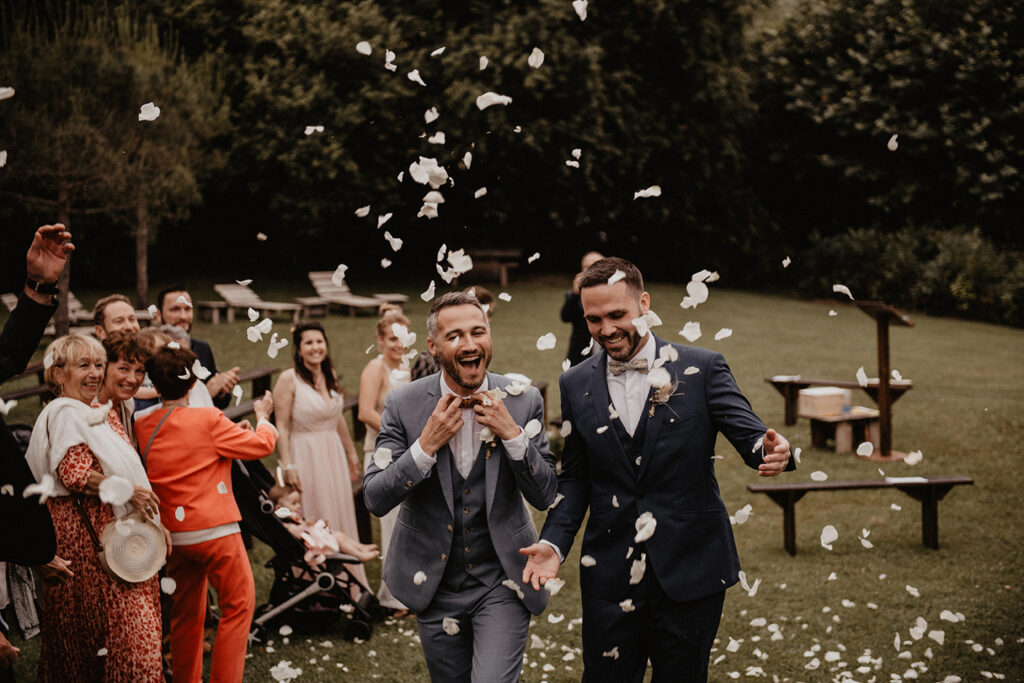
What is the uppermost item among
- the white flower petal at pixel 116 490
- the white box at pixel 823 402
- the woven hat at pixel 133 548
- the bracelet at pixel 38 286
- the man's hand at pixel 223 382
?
the bracelet at pixel 38 286

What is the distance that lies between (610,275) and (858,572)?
4.71m

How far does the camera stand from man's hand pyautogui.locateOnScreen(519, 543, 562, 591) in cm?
348

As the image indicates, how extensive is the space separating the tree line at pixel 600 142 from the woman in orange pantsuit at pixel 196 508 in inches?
582

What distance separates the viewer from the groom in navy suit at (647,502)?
3.54 meters

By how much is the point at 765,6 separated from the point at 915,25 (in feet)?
15.6

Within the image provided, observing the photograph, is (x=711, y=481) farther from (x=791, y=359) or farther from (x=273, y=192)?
(x=273, y=192)

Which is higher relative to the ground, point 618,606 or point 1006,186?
point 1006,186

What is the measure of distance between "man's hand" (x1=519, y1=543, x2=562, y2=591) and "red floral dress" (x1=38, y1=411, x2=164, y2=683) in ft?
6.35

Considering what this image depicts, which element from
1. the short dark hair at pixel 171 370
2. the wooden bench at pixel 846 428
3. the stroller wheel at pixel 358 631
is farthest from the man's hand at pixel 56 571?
the wooden bench at pixel 846 428

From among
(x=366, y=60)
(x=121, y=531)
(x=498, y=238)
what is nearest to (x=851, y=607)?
(x=121, y=531)

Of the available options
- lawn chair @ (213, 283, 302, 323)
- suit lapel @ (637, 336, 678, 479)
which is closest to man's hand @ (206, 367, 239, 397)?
suit lapel @ (637, 336, 678, 479)

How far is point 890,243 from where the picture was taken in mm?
27562

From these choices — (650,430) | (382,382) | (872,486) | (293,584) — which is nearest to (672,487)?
(650,430)

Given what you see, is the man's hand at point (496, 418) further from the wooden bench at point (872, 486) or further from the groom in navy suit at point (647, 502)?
the wooden bench at point (872, 486)
